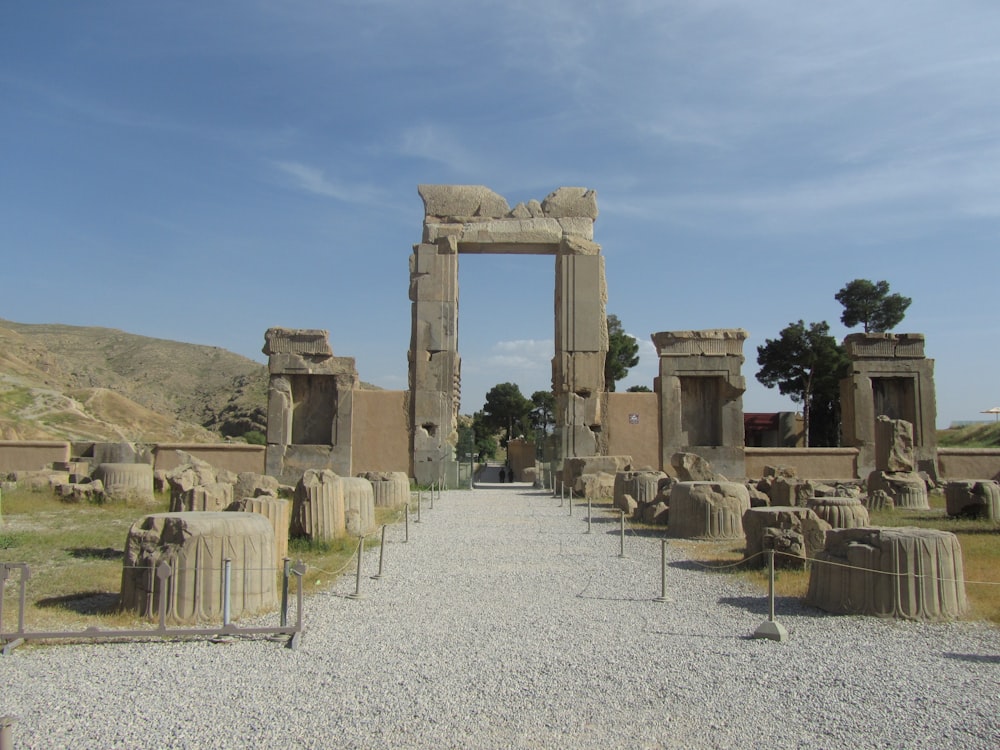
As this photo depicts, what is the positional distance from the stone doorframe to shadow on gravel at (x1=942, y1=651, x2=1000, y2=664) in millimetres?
15617

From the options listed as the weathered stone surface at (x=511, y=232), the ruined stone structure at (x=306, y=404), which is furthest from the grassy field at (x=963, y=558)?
the ruined stone structure at (x=306, y=404)

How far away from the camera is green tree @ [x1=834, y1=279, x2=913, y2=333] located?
36.7m

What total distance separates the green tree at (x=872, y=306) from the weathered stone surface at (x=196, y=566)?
34.7 m

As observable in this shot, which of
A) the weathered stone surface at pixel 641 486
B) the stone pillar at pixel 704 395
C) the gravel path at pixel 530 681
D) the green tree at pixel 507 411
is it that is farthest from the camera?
the green tree at pixel 507 411

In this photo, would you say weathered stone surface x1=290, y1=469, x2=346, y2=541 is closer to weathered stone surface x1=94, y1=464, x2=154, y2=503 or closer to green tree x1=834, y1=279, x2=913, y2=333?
weathered stone surface x1=94, y1=464, x2=154, y2=503

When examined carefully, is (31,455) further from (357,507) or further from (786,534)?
(786,534)

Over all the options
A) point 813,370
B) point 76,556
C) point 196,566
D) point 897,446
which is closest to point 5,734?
point 196,566

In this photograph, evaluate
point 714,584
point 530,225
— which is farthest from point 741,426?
point 714,584

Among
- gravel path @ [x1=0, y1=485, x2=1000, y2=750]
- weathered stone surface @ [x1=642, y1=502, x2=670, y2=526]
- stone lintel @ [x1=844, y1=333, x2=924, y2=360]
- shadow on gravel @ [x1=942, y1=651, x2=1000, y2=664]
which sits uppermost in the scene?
stone lintel @ [x1=844, y1=333, x2=924, y2=360]

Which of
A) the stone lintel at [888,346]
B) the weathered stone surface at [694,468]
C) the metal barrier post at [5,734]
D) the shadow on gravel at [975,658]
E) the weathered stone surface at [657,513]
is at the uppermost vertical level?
the stone lintel at [888,346]

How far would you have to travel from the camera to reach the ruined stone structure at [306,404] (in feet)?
70.3

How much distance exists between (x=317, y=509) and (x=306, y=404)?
471 inches

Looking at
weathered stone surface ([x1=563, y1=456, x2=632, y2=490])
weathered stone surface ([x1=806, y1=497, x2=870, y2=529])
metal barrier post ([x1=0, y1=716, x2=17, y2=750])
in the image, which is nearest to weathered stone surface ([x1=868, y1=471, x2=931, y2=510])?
weathered stone surface ([x1=563, y1=456, x2=632, y2=490])

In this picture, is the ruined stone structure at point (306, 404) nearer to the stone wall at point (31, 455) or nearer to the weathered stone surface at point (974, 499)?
the stone wall at point (31, 455)
